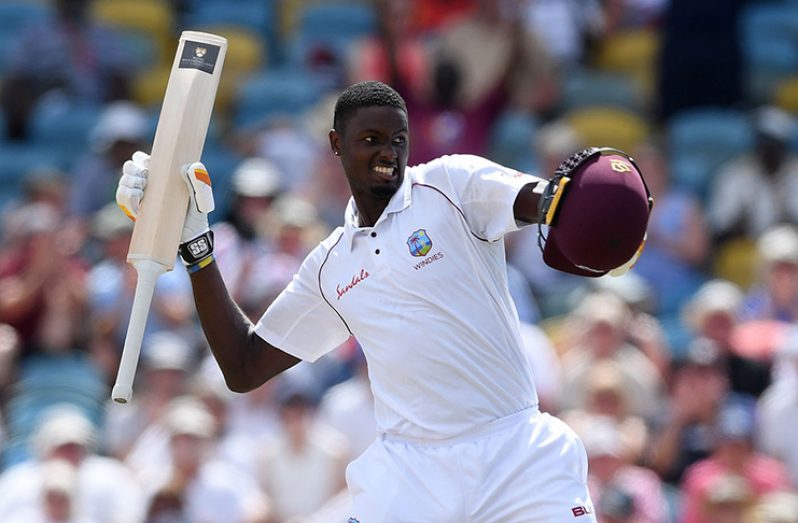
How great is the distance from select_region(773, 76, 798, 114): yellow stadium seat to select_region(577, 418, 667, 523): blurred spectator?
411cm

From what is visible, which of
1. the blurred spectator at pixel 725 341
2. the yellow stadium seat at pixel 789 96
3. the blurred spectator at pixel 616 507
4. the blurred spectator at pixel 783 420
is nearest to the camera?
the blurred spectator at pixel 616 507

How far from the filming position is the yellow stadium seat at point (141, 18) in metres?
12.2

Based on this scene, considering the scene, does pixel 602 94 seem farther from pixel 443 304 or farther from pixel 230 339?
pixel 443 304

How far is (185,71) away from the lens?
482 cm

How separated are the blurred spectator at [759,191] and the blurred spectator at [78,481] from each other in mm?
3943

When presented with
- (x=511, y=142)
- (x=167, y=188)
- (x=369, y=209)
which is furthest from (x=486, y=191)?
(x=511, y=142)

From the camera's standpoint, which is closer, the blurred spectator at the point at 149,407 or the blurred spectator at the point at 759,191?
the blurred spectator at the point at 149,407

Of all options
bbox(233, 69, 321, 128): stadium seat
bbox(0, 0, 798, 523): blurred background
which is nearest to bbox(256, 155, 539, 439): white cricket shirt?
bbox(0, 0, 798, 523): blurred background

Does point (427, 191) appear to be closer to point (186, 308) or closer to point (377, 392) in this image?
point (377, 392)

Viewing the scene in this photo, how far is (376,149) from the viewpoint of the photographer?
453 cm

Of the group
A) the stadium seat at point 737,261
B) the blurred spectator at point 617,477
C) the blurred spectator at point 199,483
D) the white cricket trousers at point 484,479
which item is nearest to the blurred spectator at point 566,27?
the stadium seat at point 737,261

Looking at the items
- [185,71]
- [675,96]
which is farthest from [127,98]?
[185,71]

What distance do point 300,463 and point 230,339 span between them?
11.5 ft

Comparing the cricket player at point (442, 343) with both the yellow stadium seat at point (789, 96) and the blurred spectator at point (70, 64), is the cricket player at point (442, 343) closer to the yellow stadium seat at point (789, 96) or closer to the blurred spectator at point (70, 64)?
the yellow stadium seat at point (789, 96)
